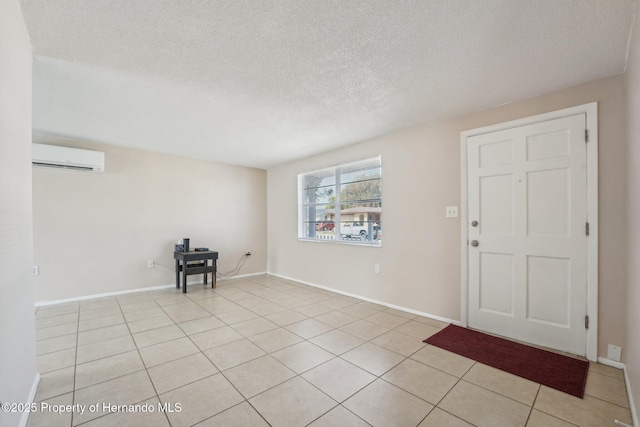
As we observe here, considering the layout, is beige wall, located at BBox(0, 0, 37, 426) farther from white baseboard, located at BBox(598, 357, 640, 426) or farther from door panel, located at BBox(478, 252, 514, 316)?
door panel, located at BBox(478, 252, 514, 316)

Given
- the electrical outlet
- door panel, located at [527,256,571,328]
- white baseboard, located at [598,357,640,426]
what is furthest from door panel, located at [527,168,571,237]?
white baseboard, located at [598,357,640,426]

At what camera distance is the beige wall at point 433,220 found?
6.92ft

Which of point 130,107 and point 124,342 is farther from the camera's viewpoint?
point 130,107

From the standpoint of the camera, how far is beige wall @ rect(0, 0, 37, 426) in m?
1.22

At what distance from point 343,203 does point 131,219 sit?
3477mm

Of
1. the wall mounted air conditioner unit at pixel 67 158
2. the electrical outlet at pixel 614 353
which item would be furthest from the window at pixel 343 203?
the wall mounted air conditioner unit at pixel 67 158

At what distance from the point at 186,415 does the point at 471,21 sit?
9.47 feet

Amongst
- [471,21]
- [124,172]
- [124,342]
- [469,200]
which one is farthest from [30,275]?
[469,200]

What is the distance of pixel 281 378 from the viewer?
1.97 metres

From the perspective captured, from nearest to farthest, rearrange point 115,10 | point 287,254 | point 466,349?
point 115,10 < point 466,349 < point 287,254

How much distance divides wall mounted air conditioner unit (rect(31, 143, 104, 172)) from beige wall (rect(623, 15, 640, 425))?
218 inches

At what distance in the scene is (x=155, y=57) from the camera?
1941mm

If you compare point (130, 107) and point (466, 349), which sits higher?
point (130, 107)

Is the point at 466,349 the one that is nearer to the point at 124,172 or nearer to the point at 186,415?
the point at 186,415
